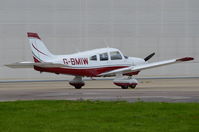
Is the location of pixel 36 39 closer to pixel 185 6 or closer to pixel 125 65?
pixel 125 65

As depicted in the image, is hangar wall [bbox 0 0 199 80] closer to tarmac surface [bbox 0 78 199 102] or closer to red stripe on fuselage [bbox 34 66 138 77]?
red stripe on fuselage [bbox 34 66 138 77]

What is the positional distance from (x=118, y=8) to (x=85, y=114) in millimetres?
38106

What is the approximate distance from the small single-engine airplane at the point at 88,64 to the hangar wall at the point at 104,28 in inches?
687

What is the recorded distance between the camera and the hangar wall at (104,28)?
1983 inches

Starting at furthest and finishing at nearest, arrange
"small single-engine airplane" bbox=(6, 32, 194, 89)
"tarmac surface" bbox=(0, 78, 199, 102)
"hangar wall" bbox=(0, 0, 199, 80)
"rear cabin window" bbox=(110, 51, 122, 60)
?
1. "hangar wall" bbox=(0, 0, 199, 80)
2. "rear cabin window" bbox=(110, 51, 122, 60)
3. "small single-engine airplane" bbox=(6, 32, 194, 89)
4. "tarmac surface" bbox=(0, 78, 199, 102)

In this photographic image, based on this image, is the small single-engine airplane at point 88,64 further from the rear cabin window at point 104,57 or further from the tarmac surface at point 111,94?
the tarmac surface at point 111,94

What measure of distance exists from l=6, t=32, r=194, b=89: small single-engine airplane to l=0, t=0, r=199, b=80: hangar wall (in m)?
17.4

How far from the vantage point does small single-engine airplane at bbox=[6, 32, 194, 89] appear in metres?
30.8

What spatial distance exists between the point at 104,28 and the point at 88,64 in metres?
20.0

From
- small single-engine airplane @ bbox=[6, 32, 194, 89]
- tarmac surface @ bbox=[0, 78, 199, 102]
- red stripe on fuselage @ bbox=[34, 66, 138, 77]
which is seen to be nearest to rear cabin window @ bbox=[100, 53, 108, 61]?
small single-engine airplane @ bbox=[6, 32, 194, 89]

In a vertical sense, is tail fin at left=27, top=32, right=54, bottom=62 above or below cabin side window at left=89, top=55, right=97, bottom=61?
above

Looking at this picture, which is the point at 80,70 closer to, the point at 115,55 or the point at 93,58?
the point at 93,58

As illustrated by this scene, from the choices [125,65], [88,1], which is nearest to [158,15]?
[88,1]

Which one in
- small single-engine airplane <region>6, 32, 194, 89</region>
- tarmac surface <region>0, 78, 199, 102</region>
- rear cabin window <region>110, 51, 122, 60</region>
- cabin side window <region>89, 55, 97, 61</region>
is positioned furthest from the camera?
rear cabin window <region>110, 51, 122, 60</region>
